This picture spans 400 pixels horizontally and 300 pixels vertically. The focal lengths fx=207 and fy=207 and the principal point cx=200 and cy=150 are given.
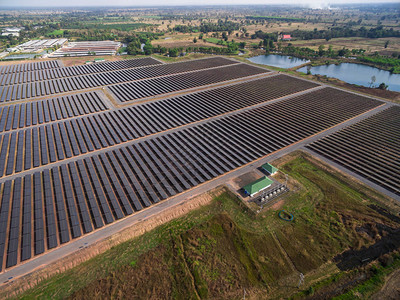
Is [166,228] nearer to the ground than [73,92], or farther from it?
nearer to the ground

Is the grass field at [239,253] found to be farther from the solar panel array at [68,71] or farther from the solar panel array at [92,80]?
the solar panel array at [68,71]

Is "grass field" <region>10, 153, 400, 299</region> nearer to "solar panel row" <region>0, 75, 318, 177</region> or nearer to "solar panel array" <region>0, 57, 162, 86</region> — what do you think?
"solar panel row" <region>0, 75, 318, 177</region>

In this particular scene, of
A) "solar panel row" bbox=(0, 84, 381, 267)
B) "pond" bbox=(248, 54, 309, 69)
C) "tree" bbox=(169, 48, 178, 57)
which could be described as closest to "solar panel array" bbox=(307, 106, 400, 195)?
"solar panel row" bbox=(0, 84, 381, 267)

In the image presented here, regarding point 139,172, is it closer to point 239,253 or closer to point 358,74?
point 239,253

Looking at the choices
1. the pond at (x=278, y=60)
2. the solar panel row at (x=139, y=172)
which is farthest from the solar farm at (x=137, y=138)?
the pond at (x=278, y=60)

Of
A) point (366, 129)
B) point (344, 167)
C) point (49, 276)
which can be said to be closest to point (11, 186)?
point (49, 276)

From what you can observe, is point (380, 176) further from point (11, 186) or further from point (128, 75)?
point (128, 75)

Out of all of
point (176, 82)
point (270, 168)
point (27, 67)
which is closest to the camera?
point (270, 168)

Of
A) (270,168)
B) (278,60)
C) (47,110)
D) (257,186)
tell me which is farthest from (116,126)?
(278,60)
